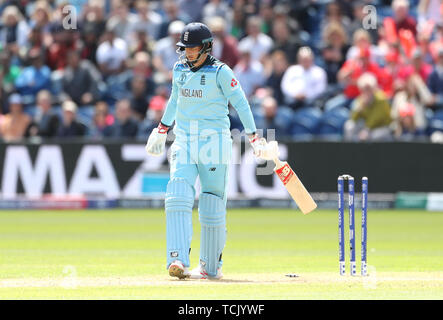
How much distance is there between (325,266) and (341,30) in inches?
363

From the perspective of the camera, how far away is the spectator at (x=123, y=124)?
1788 centimetres

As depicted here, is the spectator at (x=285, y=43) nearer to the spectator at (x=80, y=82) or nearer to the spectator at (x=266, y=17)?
the spectator at (x=266, y=17)

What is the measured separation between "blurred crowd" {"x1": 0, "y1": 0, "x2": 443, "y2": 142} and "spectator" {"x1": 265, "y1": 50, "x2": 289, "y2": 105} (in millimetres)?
17

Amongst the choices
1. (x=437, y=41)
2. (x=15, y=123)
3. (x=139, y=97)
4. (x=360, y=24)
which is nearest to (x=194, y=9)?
(x=139, y=97)

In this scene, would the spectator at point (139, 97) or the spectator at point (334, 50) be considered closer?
the spectator at point (139, 97)

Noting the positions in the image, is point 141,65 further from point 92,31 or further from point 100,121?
point 92,31

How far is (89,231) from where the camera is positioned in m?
14.2

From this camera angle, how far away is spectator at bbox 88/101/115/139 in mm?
18109

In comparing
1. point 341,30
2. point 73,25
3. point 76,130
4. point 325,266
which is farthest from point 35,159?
point 325,266

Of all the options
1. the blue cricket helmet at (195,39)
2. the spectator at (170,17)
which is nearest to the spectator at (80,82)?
the spectator at (170,17)

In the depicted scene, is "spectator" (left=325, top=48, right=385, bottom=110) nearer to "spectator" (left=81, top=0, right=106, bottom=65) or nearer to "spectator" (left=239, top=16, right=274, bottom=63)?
"spectator" (left=239, top=16, right=274, bottom=63)

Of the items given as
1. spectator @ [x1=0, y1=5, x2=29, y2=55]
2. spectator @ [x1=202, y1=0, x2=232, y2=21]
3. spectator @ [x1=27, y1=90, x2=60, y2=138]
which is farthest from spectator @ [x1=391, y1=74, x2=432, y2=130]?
spectator @ [x1=0, y1=5, x2=29, y2=55]

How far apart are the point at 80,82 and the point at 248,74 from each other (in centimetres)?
302

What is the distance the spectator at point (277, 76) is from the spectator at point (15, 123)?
4259mm
